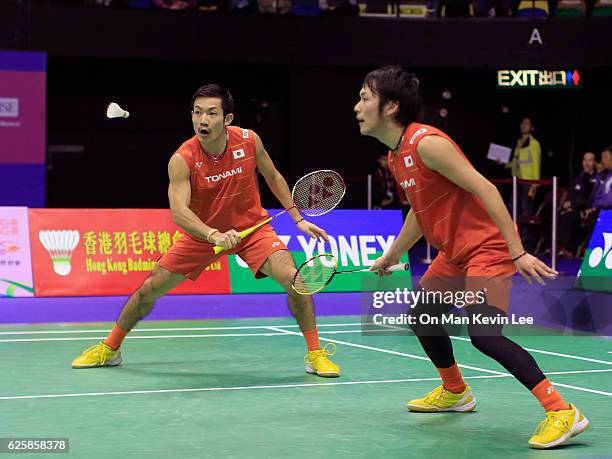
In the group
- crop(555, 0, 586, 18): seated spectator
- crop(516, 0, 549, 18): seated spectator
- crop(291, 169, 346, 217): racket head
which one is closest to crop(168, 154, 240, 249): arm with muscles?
crop(291, 169, 346, 217): racket head

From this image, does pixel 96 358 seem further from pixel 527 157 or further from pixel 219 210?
pixel 527 157

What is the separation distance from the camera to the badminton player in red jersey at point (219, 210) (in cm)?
602

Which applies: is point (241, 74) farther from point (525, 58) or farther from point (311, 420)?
point (311, 420)

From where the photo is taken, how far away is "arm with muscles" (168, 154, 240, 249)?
561 centimetres

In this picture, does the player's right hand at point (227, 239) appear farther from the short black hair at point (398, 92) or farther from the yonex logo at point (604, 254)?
the yonex logo at point (604, 254)

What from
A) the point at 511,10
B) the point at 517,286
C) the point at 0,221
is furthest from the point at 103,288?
the point at 511,10

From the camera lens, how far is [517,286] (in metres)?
11.2

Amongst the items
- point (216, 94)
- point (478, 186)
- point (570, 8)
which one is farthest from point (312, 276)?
point (570, 8)

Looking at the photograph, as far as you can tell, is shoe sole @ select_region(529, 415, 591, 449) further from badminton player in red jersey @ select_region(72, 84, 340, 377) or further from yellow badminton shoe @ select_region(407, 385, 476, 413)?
badminton player in red jersey @ select_region(72, 84, 340, 377)

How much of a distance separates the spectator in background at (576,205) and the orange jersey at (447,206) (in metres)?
9.77

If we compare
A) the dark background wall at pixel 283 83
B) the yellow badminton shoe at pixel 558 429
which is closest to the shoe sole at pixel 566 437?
the yellow badminton shoe at pixel 558 429

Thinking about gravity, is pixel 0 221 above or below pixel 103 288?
above

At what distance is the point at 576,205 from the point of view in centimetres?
1398

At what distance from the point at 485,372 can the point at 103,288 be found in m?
4.93
